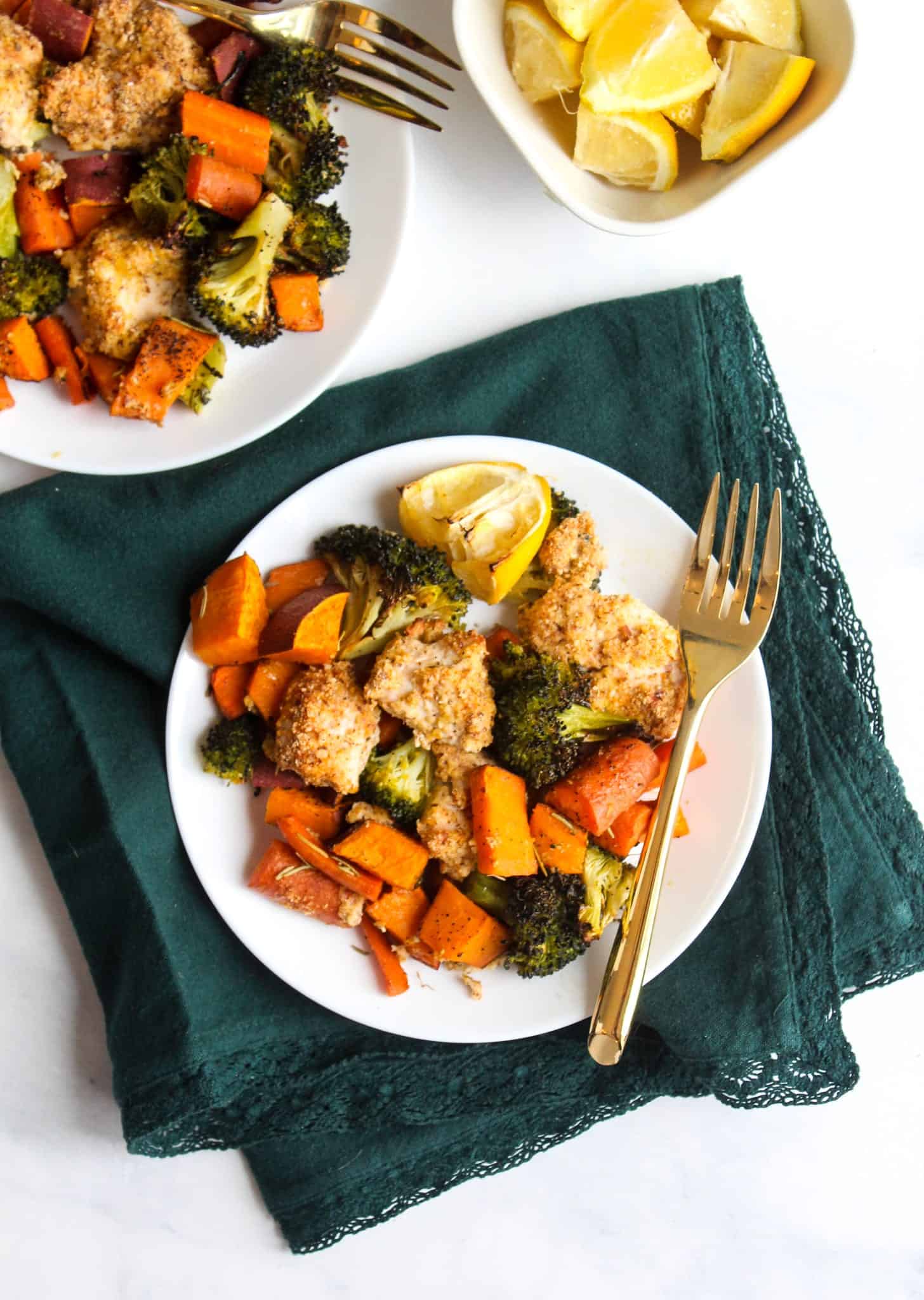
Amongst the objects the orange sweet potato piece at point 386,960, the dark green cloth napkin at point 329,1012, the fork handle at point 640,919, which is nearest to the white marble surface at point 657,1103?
the dark green cloth napkin at point 329,1012

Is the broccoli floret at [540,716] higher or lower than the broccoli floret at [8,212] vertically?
Answer: lower

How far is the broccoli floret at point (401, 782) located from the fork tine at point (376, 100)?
139cm

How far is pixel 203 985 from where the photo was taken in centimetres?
256

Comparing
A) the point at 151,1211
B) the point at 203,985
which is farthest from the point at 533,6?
the point at 151,1211

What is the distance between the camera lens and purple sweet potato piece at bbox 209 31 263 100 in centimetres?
231

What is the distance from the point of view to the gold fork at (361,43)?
234 centimetres

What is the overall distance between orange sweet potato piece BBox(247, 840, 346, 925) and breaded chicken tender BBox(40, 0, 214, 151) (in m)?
1.62

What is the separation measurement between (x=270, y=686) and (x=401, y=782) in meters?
0.37

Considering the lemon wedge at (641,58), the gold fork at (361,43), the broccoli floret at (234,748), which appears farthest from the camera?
the broccoli floret at (234,748)

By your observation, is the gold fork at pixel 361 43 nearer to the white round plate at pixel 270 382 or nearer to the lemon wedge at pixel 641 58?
the white round plate at pixel 270 382

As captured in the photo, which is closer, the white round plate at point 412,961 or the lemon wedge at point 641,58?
the lemon wedge at point 641,58

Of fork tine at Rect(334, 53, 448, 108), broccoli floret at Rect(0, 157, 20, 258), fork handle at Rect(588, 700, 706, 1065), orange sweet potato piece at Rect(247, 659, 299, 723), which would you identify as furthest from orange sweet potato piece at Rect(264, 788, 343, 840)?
fork tine at Rect(334, 53, 448, 108)

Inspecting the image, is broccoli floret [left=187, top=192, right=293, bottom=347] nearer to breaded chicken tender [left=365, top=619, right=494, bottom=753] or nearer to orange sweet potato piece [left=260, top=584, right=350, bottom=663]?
orange sweet potato piece [left=260, top=584, right=350, bottom=663]

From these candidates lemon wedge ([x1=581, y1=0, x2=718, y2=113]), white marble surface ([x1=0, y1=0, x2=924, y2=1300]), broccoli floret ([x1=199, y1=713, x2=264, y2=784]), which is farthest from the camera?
white marble surface ([x1=0, y1=0, x2=924, y2=1300])
